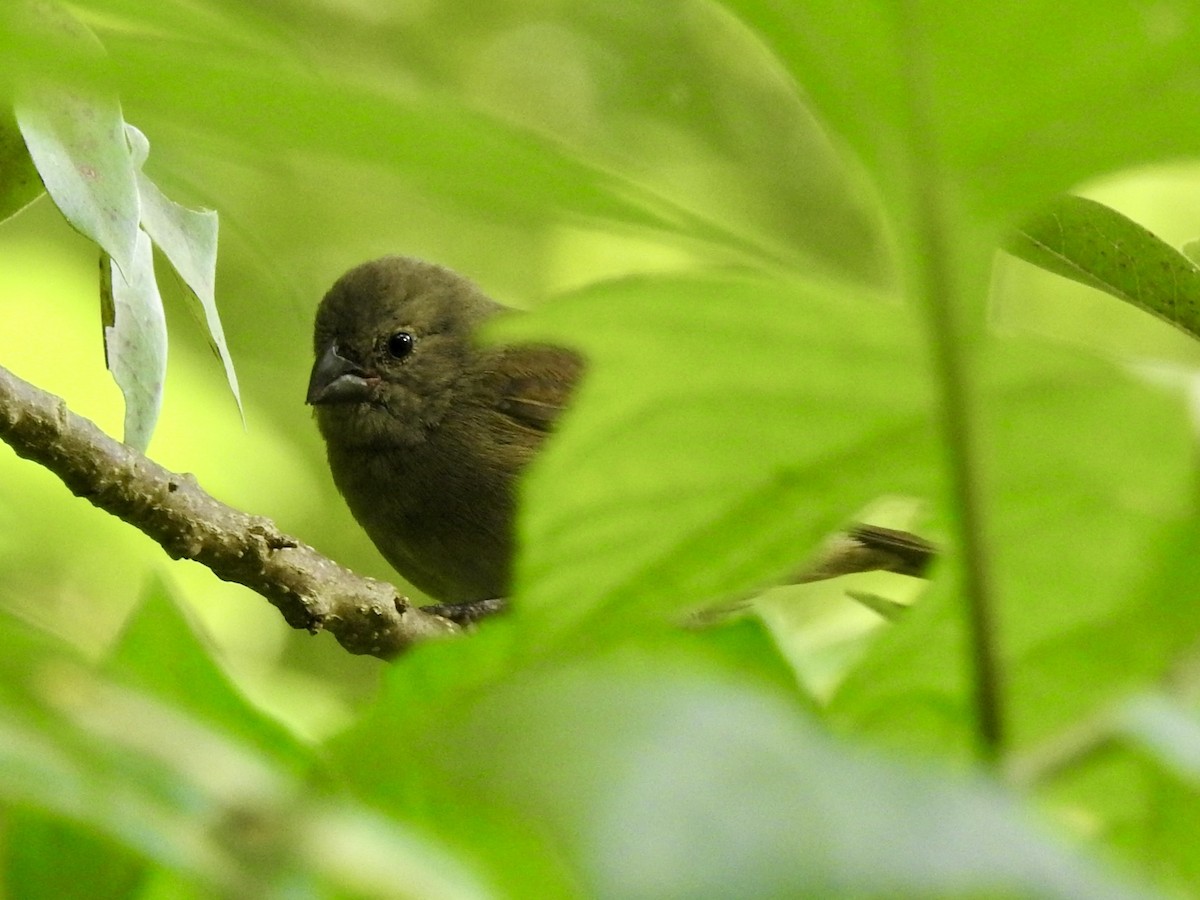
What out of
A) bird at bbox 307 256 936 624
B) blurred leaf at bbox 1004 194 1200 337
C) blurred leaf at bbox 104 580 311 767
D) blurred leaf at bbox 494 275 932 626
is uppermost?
bird at bbox 307 256 936 624

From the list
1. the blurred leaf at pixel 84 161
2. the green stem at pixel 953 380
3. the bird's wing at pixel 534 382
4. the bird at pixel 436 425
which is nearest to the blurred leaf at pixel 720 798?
the green stem at pixel 953 380

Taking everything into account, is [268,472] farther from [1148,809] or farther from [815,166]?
[1148,809]

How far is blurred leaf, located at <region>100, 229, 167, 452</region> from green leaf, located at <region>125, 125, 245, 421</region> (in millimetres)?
28

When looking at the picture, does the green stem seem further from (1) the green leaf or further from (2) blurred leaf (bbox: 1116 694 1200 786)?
(1) the green leaf

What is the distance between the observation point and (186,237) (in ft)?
4.22

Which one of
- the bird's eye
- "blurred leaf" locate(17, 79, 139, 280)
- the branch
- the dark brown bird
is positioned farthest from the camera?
the bird's eye

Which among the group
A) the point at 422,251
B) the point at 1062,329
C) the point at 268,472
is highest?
the point at 422,251

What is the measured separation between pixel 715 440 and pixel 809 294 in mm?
81

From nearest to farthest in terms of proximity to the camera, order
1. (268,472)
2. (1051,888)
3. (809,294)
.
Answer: (1051,888) < (809,294) < (268,472)

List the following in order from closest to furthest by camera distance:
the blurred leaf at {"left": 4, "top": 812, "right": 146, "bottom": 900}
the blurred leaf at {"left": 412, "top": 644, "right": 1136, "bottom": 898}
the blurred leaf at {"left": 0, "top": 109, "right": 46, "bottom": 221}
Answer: the blurred leaf at {"left": 412, "top": 644, "right": 1136, "bottom": 898}
the blurred leaf at {"left": 4, "top": 812, "right": 146, "bottom": 900}
the blurred leaf at {"left": 0, "top": 109, "right": 46, "bottom": 221}

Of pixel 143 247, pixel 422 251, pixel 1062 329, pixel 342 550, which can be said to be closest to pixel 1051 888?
pixel 143 247

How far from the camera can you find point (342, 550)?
16.6ft

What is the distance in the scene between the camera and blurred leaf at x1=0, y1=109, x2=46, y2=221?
4.66 feet

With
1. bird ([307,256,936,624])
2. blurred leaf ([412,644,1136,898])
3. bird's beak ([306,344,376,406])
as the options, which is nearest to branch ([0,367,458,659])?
blurred leaf ([412,644,1136,898])
